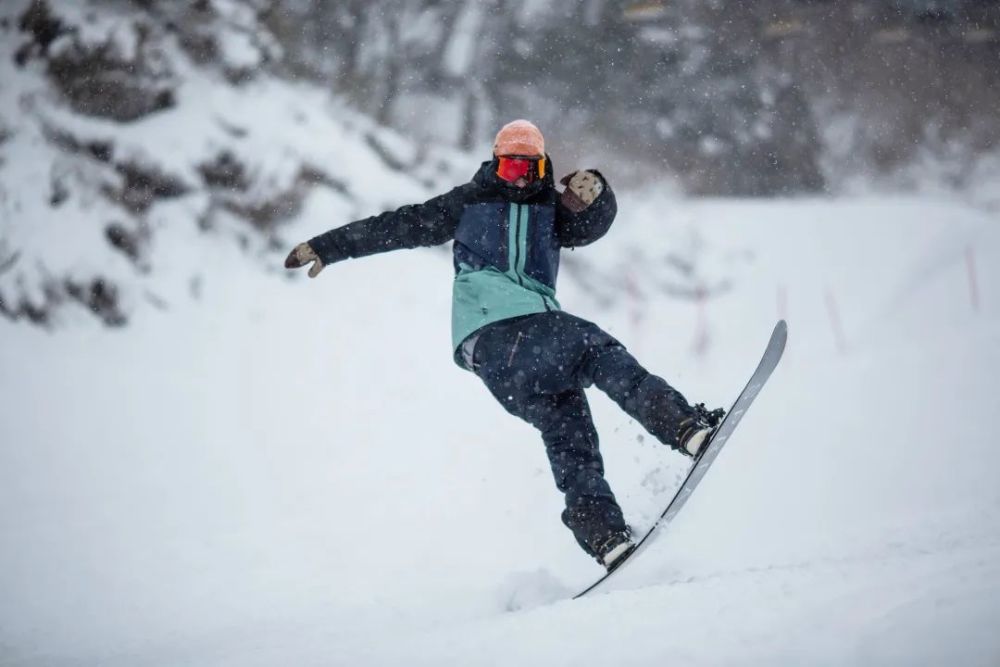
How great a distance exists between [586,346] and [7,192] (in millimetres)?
9519

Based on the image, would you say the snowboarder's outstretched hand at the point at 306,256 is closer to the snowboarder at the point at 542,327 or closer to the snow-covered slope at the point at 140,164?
the snowboarder at the point at 542,327

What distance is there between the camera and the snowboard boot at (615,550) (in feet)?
9.41

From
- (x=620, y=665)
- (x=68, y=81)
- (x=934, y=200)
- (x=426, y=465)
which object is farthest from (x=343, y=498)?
(x=934, y=200)

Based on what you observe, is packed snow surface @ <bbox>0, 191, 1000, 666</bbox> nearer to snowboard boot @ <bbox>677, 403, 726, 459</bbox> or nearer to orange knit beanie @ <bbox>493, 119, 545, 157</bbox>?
snowboard boot @ <bbox>677, 403, 726, 459</bbox>

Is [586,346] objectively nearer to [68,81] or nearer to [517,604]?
[517,604]

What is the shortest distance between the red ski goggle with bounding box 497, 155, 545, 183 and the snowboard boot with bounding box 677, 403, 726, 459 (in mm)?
1075

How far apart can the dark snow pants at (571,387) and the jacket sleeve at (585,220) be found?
35 cm

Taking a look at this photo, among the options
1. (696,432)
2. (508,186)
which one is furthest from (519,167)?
(696,432)

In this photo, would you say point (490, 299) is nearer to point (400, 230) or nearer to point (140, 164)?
point (400, 230)

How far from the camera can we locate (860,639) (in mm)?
1949

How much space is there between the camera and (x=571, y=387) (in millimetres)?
3109

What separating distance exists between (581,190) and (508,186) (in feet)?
0.97

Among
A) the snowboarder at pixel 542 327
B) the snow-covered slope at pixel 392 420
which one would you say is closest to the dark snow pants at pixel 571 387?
the snowboarder at pixel 542 327

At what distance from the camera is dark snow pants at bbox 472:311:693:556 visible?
293 cm
